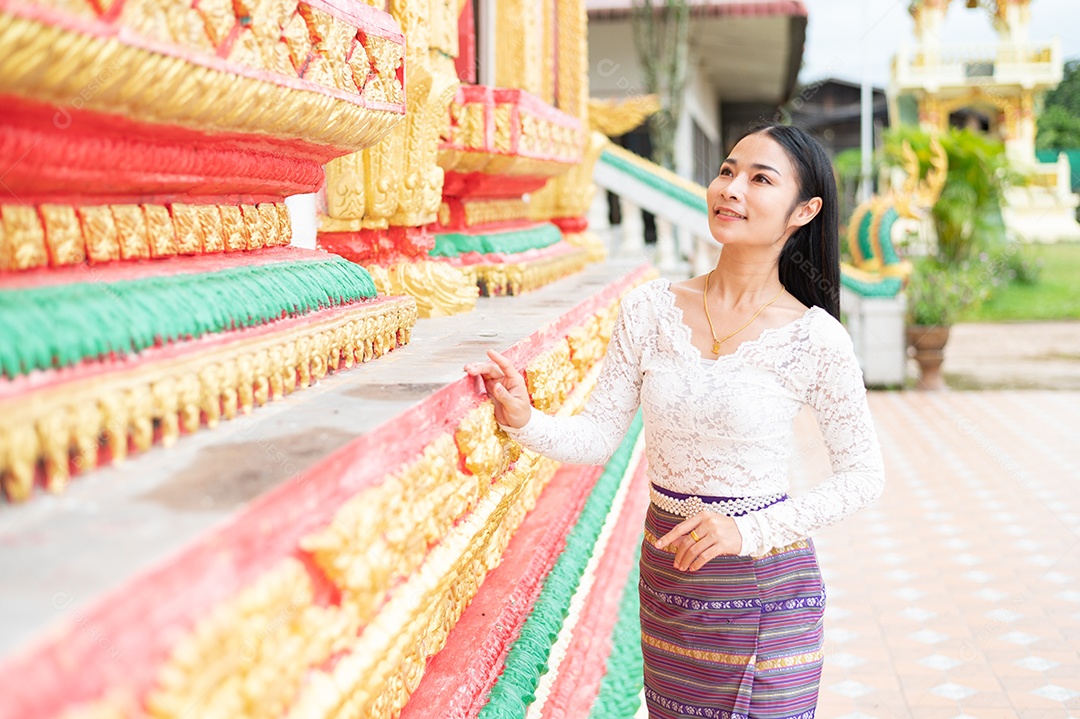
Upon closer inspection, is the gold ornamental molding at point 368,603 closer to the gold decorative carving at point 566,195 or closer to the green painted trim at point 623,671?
the green painted trim at point 623,671

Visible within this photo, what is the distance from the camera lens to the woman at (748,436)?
1.66 metres

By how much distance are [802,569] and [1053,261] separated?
53.6 ft

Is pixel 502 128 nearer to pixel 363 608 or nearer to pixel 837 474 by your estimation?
pixel 837 474

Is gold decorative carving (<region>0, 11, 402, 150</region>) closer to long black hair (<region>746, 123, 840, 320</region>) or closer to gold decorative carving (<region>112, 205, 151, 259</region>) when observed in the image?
gold decorative carving (<region>112, 205, 151, 259</region>)

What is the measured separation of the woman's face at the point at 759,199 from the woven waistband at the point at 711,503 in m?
0.41

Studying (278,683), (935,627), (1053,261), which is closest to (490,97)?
(935,627)

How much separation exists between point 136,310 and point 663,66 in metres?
9.36

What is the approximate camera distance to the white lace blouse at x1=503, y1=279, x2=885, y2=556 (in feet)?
5.41

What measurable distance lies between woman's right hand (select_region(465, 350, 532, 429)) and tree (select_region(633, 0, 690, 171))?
8296mm

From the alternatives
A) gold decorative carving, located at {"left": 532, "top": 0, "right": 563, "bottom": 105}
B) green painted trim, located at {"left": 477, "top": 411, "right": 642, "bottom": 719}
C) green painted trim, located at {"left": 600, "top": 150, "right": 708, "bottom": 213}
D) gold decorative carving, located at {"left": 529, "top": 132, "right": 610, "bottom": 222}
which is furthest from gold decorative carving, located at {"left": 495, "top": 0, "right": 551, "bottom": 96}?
green painted trim, located at {"left": 600, "top": 150, "right": 708, "bottom": 213}

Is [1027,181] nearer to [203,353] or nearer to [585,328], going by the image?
[585,328]

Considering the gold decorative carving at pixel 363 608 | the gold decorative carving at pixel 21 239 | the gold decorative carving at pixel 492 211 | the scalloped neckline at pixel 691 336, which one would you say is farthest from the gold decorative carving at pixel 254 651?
the gold decorative carving at pixel 492 211

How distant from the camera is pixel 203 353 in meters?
1.19

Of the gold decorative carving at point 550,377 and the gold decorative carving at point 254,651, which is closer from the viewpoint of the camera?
the gold decorative carving at point 254,651
